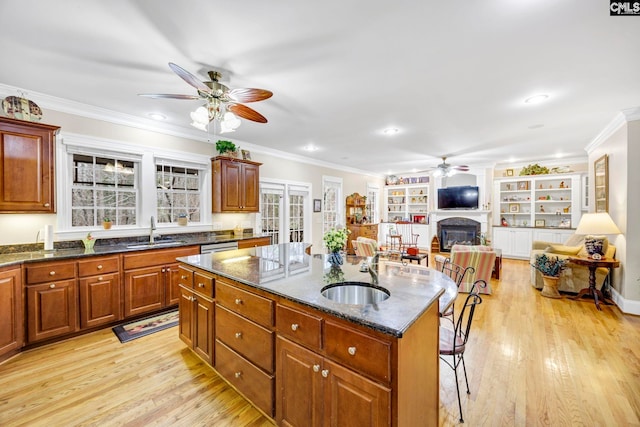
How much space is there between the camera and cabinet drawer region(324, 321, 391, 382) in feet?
3.83

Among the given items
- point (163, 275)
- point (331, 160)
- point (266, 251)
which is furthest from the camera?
point (331, 160)

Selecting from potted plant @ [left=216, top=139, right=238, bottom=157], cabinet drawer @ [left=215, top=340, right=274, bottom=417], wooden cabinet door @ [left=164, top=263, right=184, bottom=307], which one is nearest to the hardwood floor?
cabinet drawer @ [left=215, top=340, right=274, bottom=417]

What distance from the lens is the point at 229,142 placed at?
14.7 ft

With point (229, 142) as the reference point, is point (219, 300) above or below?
below

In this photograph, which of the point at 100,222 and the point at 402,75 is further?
the point at 100,222

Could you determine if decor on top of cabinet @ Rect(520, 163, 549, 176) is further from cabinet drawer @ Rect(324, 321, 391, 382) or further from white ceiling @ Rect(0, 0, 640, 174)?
cabinet drawer @ Rect(324, 321, 391, 382)

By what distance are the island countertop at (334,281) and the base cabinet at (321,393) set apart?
282 millimetres

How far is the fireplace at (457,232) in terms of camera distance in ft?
25.2

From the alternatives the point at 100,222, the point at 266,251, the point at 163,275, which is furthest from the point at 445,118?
the point at 100,222

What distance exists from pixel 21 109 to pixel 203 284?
2774 mm

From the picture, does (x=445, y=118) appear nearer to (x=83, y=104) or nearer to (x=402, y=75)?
(x=402, y=75)

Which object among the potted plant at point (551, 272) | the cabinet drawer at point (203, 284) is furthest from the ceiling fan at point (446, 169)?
the cabinet drawer at point (203, 284)

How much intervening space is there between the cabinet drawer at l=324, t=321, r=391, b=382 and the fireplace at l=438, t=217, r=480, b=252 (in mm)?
→ 7553

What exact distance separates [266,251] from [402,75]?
A: 2.27 metres
